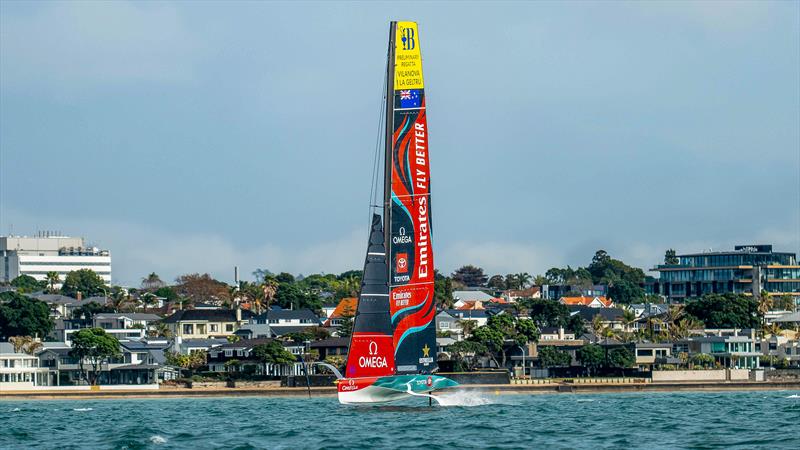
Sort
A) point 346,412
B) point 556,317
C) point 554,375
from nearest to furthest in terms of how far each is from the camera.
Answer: point 346,412 < point 554,375 < point 556,317

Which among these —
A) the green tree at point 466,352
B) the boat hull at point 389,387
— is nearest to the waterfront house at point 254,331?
the green tree at point 466,352

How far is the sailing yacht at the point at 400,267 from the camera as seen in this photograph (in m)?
54.5

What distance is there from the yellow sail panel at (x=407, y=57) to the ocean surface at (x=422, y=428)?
12.4 m

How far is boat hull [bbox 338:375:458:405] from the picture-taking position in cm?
5550

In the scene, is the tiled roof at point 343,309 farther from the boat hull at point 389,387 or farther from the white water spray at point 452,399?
the boat hull at point 389,387

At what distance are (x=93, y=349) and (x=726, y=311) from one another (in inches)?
2610

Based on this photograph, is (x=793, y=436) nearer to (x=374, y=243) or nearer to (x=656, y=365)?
(x=374, y=243)

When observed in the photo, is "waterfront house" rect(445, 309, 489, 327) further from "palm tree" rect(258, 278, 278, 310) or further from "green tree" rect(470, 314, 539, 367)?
"green tree" rect(470, 314, 539, 367)

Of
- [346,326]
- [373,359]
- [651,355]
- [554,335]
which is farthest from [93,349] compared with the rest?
[373,359]

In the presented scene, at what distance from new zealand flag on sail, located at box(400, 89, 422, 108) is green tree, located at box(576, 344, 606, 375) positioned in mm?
75132

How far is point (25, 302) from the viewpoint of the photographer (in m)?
140

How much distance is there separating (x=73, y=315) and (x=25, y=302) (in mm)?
15451

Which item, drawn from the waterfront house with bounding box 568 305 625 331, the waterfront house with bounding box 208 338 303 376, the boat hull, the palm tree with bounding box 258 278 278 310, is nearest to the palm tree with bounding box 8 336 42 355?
the waterfront house with bounding box 208 338 303 376

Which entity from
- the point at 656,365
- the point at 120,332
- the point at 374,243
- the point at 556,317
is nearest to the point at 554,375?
the point at 656,365
